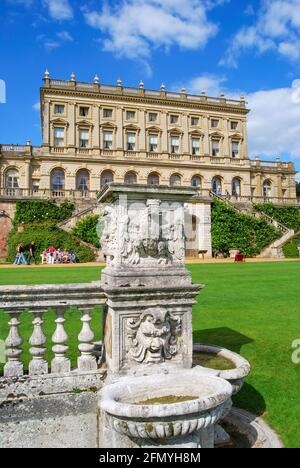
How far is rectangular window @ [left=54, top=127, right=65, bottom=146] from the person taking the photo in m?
42.6

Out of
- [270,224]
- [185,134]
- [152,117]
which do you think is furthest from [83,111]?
[270,224]

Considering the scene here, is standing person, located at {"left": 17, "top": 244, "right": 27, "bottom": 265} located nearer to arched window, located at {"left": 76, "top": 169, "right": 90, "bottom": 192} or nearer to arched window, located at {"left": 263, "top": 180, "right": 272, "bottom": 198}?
arched window, located at {"left": 76, "top": 169, "right": 90, "bottom": 192}

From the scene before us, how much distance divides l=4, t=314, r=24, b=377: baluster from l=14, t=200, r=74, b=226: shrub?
30784 mm

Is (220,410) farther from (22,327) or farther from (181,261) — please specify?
(22,327)

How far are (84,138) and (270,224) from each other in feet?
75.1

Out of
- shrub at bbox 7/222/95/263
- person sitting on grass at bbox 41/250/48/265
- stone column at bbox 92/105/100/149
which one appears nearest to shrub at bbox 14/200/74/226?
shrub at bbox 7/222/95/263

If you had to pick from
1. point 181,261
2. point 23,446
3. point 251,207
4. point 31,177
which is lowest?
point 23,446

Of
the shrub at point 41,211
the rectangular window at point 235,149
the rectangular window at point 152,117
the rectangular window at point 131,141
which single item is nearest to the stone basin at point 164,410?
the shrub at point 41,211

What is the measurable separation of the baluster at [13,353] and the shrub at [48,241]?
982 inches

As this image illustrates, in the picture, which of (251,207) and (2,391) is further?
(251,207)

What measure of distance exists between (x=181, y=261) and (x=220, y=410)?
153 cm

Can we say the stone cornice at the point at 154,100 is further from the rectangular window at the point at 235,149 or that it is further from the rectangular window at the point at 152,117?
the rectangular window at the point at 235,149

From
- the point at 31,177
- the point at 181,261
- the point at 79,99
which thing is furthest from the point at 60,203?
the point at 181,261
